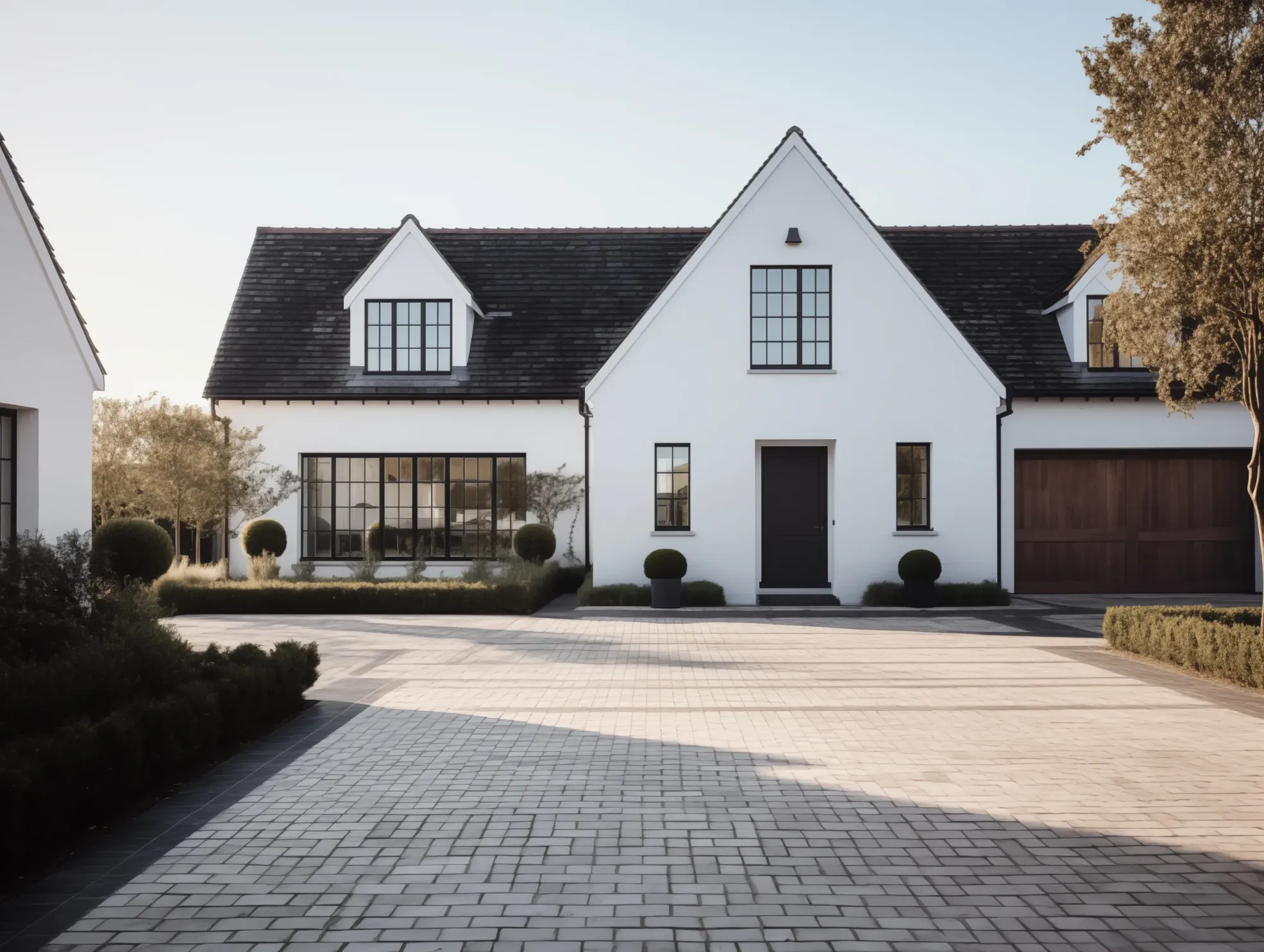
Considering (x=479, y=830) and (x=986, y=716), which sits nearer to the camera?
(x=479, y=830)

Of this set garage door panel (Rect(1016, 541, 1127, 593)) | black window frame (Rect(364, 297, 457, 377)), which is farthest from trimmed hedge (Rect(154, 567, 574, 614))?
garage door panel (Rect(1016, 541, 1127, 593))

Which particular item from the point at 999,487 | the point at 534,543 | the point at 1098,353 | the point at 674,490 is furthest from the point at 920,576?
the point at 534,543

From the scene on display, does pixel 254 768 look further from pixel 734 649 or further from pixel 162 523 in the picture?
pixel 162 523

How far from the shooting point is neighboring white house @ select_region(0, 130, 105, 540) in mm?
12305

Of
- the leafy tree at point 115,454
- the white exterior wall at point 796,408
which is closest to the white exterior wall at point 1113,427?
the white exterior wall at point 796,408

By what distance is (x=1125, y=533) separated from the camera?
20.4 m

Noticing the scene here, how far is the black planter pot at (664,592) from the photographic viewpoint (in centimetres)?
1798

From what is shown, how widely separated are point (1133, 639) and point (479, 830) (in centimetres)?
971

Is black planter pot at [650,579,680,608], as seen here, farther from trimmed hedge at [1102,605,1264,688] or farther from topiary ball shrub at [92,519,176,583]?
topiary ball shrub at [92,519,176,583]

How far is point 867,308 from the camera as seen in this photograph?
62.1 feet

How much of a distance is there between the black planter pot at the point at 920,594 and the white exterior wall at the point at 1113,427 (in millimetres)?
2965

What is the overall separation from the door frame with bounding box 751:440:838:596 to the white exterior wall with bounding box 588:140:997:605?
14 cm

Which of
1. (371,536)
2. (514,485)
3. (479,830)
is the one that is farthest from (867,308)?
(479,830)

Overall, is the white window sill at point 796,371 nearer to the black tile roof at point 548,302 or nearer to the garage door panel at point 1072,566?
the black tile roof at point 548,302
